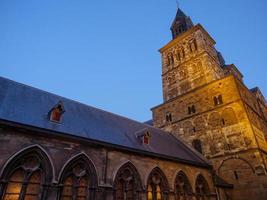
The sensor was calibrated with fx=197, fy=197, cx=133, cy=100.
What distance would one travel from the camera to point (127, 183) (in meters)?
10.2

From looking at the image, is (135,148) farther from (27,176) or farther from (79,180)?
(27,176)

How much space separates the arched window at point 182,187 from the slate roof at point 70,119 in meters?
1.07

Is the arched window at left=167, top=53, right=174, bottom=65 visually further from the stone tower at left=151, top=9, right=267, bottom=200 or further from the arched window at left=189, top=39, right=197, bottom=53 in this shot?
the arched window at left=189, top=39, right=197, bottom=53

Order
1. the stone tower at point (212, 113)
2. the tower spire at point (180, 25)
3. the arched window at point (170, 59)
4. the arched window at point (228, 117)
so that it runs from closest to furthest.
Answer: the stone tower at point (212, 113)
the arched window at point (228, 117)
the arched window at point (170, 59)
the tower spire at point (180, 25)

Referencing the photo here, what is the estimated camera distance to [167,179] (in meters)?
11.5

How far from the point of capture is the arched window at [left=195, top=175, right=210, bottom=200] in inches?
512

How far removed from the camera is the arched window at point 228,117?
16312 millimetres

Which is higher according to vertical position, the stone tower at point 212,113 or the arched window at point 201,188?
the stone tower at point 212,113

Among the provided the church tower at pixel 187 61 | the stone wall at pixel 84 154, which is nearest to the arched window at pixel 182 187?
the stone wall at pixel 84 154

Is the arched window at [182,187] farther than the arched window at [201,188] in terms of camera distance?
No

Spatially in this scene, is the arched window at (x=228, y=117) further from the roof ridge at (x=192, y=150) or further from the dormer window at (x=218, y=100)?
the roof ridge at (x=192, y=150)

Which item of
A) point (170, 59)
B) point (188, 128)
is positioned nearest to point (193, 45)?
point (170, 59)

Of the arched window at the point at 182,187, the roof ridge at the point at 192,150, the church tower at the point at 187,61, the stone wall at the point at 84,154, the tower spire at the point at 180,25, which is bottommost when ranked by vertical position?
the arched window at the point at 182,187

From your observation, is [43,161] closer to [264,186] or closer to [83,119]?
[83,119]
